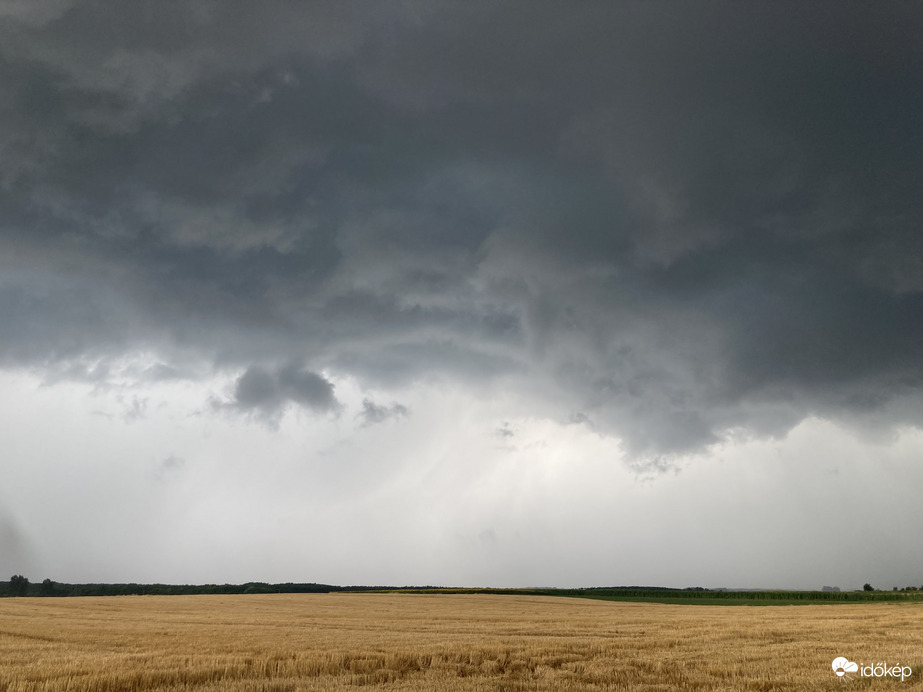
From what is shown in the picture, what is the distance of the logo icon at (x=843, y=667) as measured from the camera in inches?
703

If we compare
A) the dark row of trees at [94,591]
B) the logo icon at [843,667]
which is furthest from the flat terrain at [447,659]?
the dark row of trees at [94,591]

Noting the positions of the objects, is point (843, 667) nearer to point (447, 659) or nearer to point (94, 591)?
point (447, 659)

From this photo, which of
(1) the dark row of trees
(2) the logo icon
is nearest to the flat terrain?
(2) the logo icon

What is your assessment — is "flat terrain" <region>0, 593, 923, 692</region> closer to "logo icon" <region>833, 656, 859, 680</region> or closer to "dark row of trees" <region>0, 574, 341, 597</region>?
"logo icon" <region>833, 656, 859, 680</region>

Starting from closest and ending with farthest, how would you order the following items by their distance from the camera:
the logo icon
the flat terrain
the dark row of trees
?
the flat terrain < the logo icon < the dark row of trees

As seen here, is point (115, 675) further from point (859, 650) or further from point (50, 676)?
point (859, 650)

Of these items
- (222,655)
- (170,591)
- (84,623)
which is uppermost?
(222,655)

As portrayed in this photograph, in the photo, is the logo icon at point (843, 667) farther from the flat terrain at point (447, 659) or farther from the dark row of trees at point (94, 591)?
the dark row of trees at point (94, 591)

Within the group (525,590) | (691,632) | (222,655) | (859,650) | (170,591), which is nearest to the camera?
(222,655)

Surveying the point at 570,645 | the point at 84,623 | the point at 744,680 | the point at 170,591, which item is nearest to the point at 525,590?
the point at 170,591

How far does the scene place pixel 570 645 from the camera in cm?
2561

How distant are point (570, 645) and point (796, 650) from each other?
8.79m

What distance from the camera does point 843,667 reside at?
62.3 ft

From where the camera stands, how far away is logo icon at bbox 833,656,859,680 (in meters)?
17.9
